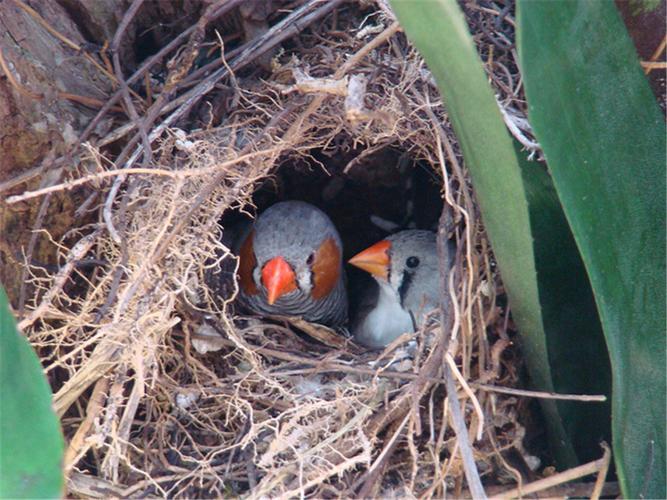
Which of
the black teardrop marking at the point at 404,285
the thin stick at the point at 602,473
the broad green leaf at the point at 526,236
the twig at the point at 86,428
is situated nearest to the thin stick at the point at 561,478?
the thin stick at the point at 602,473

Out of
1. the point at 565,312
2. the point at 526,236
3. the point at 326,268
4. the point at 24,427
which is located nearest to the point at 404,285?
the point at 326,268

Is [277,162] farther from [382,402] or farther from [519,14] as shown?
[519,14]

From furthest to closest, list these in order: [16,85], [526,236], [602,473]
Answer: [16,85], [602,473], [526,236]

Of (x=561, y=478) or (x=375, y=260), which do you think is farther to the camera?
(x=375, y=260)

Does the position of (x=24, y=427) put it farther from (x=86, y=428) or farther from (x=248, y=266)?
(x=248, y=266)

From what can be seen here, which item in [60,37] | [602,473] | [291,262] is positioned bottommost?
[602,473]

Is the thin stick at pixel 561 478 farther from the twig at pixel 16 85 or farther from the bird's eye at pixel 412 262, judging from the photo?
the twig at pixel 16 85

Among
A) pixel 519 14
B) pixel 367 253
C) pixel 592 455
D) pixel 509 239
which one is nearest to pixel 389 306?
pixel 367 253

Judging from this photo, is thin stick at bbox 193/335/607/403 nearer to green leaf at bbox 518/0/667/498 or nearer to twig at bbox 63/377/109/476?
green leaf at bbox 518/0/667/498
